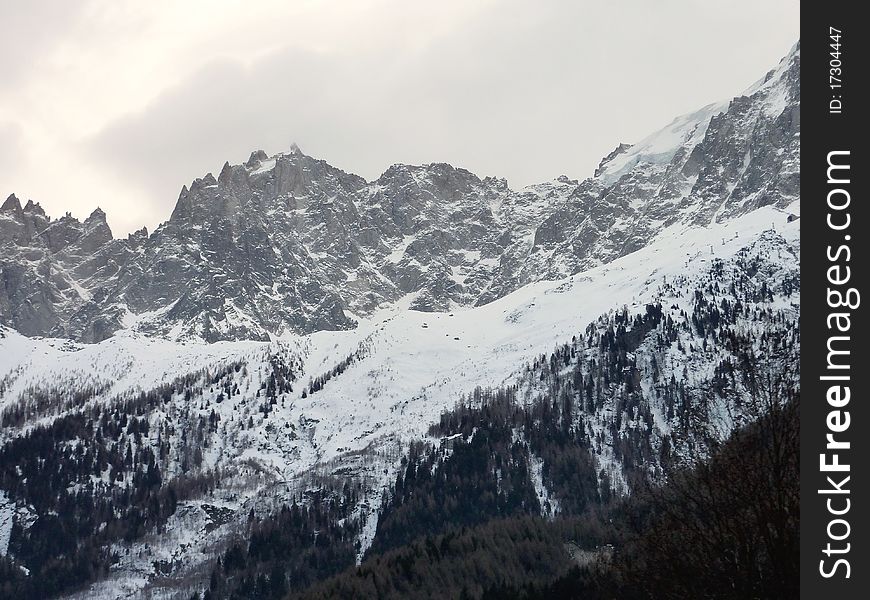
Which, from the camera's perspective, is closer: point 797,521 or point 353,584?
point 797,521

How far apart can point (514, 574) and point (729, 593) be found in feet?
471

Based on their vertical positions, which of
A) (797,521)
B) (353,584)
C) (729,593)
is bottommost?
(353,584)

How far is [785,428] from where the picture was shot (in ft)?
88.5
